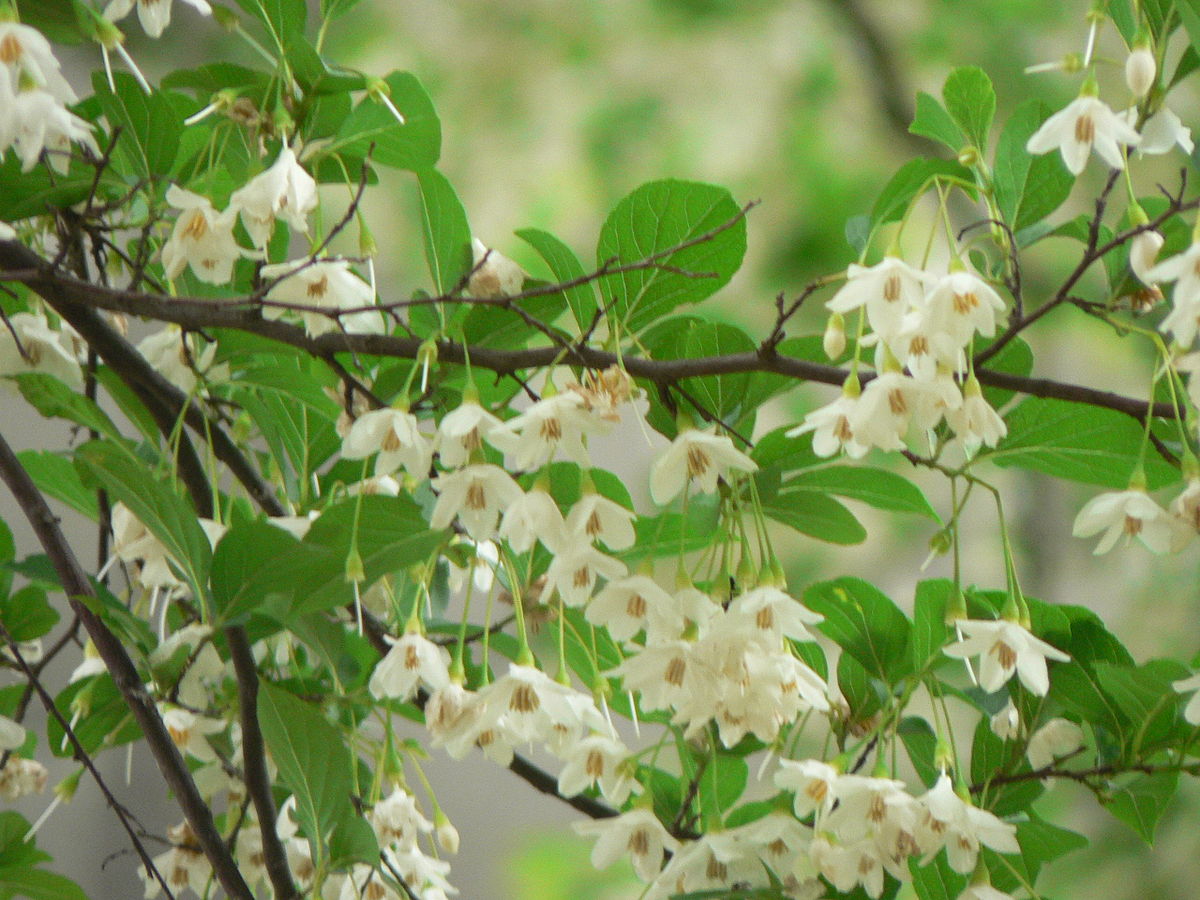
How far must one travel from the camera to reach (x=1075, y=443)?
Result: 17.2 inches

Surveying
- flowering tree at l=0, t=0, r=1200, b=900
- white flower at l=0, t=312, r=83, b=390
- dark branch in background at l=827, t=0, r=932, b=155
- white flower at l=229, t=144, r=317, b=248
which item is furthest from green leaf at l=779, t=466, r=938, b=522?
dark branch in background at l=827, t=0, r=932, b=155

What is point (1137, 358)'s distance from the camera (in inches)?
76.6

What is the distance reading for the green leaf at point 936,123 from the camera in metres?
0.48

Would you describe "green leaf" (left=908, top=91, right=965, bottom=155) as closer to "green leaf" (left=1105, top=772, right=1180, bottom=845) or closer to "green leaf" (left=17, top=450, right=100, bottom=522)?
"green leaf" (left=1105, top=772, right=1180, bottom=845)

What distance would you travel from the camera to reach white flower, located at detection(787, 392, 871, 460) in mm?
396

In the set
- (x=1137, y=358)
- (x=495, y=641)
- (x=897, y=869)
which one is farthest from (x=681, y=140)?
(x=897, y=869)

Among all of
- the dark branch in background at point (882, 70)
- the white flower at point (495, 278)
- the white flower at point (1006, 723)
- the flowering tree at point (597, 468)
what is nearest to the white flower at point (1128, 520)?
the flowering tree at point (597, 468)

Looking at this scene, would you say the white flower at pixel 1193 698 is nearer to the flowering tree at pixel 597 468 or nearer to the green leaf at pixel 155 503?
the flowering tree at pixel 597 468

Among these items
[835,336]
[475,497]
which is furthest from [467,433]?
[835,336]

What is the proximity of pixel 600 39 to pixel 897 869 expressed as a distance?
2016 millimetres

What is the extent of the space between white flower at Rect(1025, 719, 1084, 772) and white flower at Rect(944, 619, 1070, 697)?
0.28 feet

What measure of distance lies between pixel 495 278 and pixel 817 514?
0.16m

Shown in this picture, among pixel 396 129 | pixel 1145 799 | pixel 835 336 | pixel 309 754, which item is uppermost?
pixel 396 129

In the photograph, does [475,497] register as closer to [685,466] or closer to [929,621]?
[685,466]
